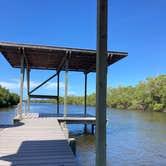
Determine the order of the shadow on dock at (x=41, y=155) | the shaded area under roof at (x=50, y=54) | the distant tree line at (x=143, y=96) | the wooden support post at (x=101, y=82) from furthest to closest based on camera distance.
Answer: the distant tree line at (x=143, y=96) → the shaded area under roof at (x=50, y=54) → the shadow on dock at (x=41, y=155) → the wooden support post at (x=101, y=82)

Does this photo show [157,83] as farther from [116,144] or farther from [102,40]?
[102,40]

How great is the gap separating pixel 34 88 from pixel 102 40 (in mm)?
10420

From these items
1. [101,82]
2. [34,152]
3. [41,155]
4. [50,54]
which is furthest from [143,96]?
[101,82]

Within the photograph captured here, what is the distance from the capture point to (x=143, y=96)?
50.5m

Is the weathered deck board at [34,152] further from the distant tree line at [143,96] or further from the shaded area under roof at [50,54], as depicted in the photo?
the distant tree line at [143,96]

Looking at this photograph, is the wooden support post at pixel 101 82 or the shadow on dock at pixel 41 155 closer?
the wooden support post at pixel 101 82

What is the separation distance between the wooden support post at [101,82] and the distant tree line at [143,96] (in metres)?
44.9

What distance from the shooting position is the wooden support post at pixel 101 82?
2.44 metres

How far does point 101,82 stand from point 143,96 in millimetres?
49618

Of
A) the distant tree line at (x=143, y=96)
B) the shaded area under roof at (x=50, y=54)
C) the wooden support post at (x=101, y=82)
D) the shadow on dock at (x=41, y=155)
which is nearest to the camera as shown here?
the wooden support post at (x=101, y=82)

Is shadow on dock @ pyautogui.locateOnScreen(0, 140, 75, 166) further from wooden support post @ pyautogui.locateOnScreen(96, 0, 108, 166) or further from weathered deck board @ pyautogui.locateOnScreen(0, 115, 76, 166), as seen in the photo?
wooden support post @ pyautogui.locateOnScreen(96, 0, 108, 166)

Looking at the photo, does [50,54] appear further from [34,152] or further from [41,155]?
[41,155]

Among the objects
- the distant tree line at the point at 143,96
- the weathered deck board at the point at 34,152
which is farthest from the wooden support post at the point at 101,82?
the distant tree line at the point at 143,96

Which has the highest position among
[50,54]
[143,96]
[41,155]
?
[50,54]
